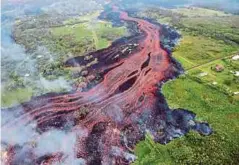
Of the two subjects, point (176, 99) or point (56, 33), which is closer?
point (176, 99)

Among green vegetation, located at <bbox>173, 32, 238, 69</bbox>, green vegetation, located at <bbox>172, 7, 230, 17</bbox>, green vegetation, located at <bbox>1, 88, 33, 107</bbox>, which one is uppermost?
green vegetation, located at <bbox>173, 32, 238, 69</bbox>

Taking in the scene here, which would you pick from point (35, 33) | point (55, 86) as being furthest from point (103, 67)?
point (35, 33)

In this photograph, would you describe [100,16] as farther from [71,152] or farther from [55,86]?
[71,152]

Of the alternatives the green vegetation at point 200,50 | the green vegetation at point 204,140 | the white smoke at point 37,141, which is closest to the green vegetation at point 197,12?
the green vegetation at point 200,50

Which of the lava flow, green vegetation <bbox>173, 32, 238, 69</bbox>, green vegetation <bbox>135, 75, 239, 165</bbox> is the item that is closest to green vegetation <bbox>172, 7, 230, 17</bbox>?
green vegetation <bbox>173, 32, 238, 69</bbox>

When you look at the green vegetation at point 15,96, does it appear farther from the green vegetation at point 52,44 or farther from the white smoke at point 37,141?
the white smoke at point 37,141

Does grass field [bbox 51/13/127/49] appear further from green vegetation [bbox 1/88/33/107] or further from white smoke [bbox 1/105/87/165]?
white smoke [bbox 1/105/87/165]

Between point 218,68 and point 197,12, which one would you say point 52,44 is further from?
point 197,12

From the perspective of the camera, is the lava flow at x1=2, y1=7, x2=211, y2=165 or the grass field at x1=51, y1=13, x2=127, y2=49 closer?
the lava flow at x1=2, y1=7, x2=211, y2=165
